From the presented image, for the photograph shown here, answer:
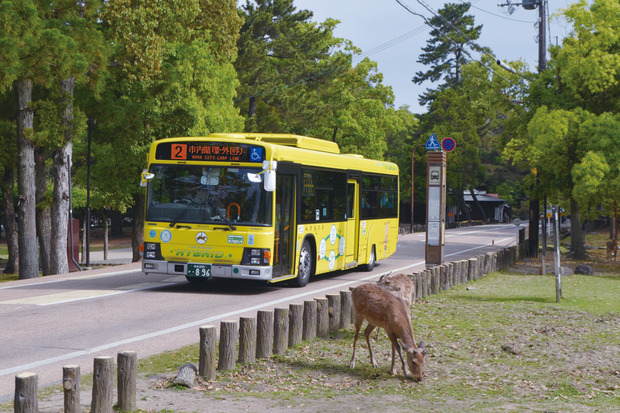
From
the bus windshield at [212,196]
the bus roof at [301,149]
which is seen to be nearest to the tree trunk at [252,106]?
the bus roof at [301,149]

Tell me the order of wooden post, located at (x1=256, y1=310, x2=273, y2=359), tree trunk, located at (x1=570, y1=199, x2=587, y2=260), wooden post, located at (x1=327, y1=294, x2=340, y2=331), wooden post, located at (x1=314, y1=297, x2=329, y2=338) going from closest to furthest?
wooden post, located at (x1=256, y1=310, x2=273, y2=359), wooden post, located at (x1=314, y1=297, x2=329, y2=338), wooden post, located at (x1=327, y1=294, x2=340, y2=331), tree trunk, located at (x1=570, y1=199, x2=587, y2=260)

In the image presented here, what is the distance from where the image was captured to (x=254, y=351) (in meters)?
9.46

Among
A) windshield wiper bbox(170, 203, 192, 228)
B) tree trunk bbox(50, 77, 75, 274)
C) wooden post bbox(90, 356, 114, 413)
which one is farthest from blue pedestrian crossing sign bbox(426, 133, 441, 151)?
wooden post bbox(90, 356, 114, 413)

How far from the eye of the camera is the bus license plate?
616 inches

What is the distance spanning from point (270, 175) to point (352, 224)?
5.86 meters

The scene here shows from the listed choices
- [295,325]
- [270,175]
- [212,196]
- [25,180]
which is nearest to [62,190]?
[25,180]

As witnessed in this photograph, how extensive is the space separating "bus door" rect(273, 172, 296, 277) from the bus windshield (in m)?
0.65

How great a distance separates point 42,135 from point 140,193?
29.9 ft

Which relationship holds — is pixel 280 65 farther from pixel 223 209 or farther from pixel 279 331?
pixel 279 331

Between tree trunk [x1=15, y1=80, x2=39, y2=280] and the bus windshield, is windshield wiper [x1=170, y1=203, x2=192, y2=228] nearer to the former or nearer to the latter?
the bus windshield

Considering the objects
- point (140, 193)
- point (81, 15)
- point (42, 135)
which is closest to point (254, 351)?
point (42, 135)

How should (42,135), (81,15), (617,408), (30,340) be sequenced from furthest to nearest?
(81,15), (42,135), (30,340), (617,408)

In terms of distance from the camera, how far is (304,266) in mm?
17797

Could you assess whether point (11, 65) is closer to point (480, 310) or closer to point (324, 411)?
point (480, 310)
